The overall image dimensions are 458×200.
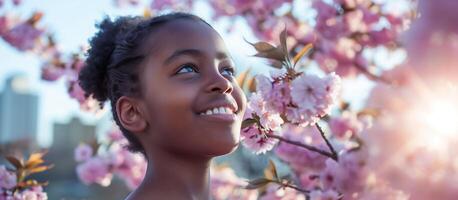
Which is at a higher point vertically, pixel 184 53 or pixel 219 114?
pixel 184 53

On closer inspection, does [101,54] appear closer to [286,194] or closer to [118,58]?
[118,58]

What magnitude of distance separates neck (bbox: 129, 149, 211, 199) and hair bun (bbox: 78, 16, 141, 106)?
1.11 ft

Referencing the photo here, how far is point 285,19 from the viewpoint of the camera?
3.41 m

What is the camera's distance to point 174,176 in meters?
1.75

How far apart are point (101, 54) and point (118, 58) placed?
0.10 meters

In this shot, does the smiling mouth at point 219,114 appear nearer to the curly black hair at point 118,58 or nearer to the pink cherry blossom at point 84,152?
the curly black hair at point 118,58

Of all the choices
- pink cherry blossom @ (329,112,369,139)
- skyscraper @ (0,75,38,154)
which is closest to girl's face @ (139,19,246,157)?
pink cherry blossom @ (329,112,369,139)

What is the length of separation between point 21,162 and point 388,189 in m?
1.32

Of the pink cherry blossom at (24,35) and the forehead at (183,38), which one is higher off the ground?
the pink cherry blossom at (24,35)

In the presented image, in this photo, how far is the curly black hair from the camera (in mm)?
1859

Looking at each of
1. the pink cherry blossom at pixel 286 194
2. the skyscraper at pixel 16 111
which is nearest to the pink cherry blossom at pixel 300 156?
the pink cherry blossom at pixel 286 194

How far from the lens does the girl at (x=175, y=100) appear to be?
1.69 metres

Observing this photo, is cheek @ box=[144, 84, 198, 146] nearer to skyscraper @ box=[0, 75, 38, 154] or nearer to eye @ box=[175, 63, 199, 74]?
eye @ box=[175, 63, 199, 74]

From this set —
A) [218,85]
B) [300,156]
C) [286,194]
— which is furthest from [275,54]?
[300,156]
